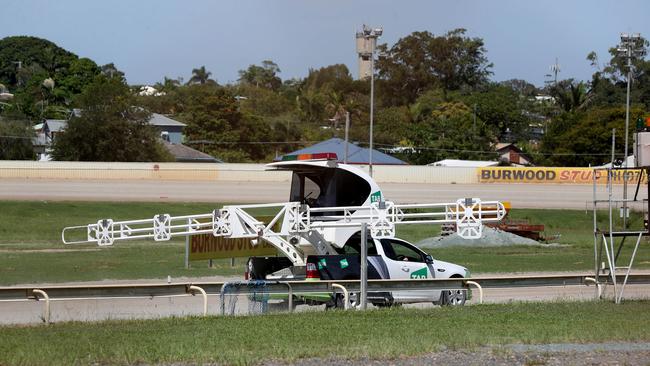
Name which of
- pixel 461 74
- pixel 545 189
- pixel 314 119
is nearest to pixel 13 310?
pixel 545 189

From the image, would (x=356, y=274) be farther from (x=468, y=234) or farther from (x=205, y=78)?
(x=205, y=78)

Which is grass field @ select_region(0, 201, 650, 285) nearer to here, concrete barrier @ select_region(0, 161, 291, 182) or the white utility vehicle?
the white utility vehicle

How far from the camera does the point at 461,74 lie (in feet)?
476

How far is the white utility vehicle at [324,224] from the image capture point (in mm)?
18219

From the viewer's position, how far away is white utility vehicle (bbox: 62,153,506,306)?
18.2 m

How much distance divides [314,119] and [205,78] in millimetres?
64708

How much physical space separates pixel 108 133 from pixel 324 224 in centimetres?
7256

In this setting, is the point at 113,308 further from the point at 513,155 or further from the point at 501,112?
the point at 501,112

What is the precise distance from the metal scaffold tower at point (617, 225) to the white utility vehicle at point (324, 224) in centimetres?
202

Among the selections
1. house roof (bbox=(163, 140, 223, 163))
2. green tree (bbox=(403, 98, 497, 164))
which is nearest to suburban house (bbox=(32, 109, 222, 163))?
house roof (bbox=(163, 140, 223, 163))

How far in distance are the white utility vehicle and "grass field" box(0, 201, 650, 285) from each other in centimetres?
888

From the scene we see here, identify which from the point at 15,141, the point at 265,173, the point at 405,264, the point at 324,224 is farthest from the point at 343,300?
the point at 15,141

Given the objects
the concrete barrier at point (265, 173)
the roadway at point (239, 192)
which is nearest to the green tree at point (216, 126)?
the concrete barrier at point (265, 173)

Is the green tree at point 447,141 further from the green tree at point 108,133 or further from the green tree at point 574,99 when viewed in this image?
the green tree at point 108,133
